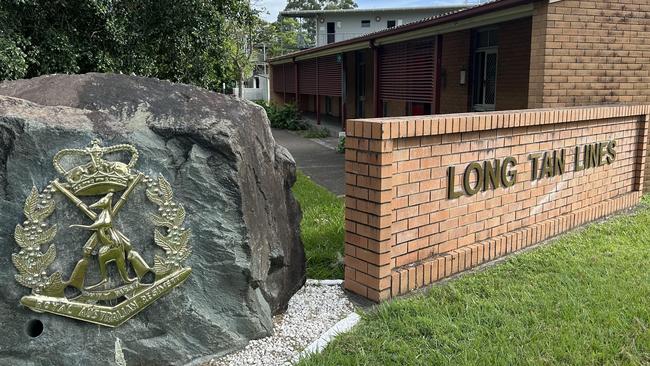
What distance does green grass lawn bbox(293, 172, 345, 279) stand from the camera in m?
5.00

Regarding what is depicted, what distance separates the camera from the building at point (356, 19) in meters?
38.5

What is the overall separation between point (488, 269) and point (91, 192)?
126 inches

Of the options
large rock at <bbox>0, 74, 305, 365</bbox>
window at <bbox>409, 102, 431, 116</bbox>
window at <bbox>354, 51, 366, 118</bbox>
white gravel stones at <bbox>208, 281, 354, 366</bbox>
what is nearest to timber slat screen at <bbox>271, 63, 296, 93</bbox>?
window at <bbox>354, 51, 366, 118</bbox>

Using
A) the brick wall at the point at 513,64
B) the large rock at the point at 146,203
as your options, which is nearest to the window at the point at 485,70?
the brick wall at the point at 513,64

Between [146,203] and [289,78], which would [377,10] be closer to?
[289,78]

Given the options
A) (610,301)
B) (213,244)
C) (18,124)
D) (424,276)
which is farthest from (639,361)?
(18,124)

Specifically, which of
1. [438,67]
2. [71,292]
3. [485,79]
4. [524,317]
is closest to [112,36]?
[71,292]

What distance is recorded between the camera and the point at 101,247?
2.91 metres

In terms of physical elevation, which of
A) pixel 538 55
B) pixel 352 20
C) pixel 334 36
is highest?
pixel 352 20

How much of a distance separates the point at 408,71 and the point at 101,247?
10.7 m

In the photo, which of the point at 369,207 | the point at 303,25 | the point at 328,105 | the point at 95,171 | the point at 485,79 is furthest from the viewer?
the point at 303,25

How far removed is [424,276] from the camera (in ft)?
14.3

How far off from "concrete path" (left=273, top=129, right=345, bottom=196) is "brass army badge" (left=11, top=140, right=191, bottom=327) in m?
5.61

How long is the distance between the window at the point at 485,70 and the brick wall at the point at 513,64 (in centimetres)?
46
